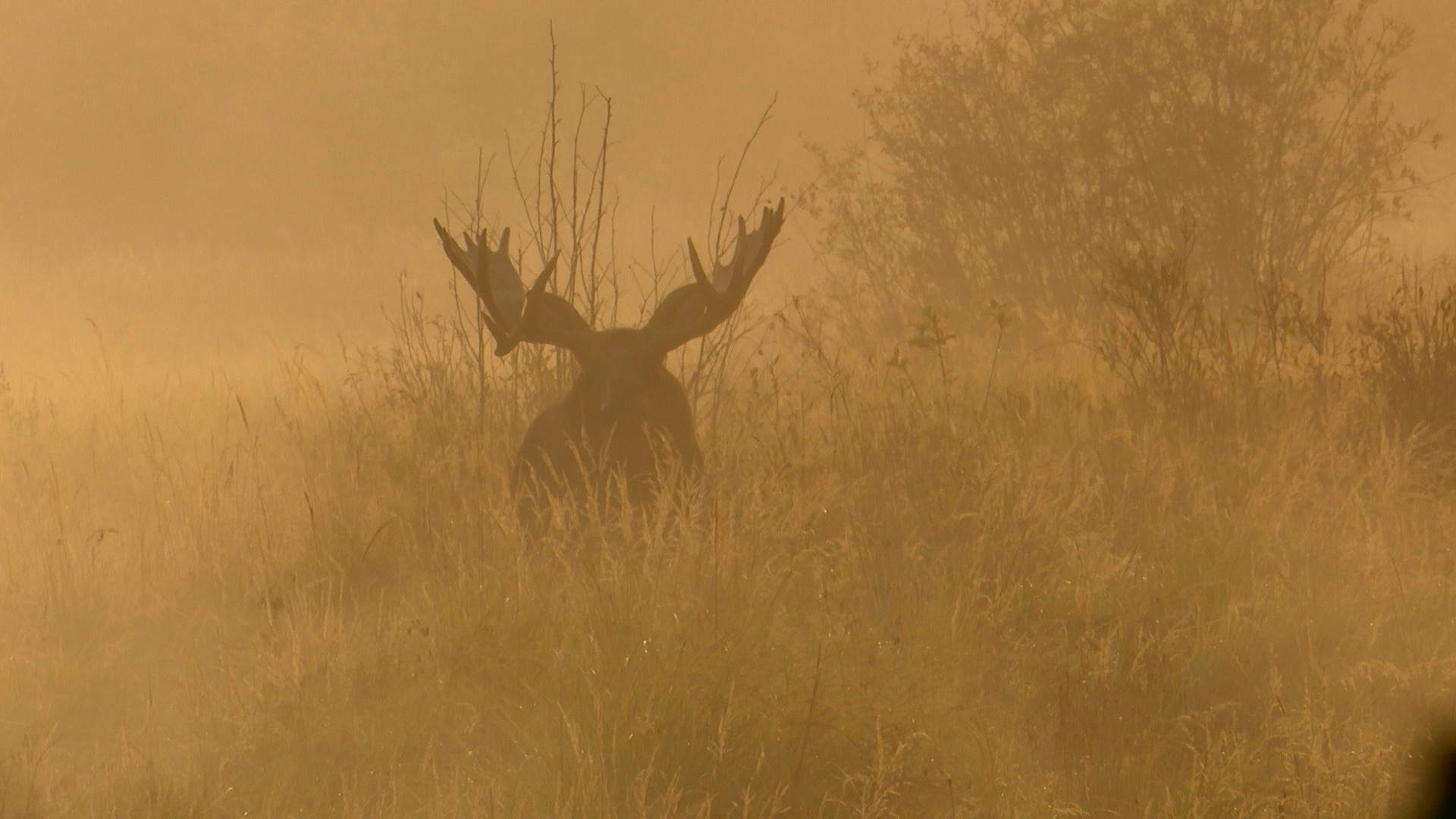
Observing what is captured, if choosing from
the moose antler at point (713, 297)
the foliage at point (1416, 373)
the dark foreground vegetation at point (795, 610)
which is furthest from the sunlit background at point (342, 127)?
the moose antler at point (713, 297)

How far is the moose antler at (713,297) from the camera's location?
4.52 meters

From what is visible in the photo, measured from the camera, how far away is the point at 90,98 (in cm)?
3206

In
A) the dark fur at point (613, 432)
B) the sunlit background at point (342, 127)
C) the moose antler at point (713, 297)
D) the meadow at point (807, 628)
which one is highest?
the sunlit background at point (342, 127)


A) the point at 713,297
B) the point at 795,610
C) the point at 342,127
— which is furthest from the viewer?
the point at 342,127

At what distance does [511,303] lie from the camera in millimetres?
4660

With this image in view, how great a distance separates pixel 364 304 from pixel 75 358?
5.00 metres

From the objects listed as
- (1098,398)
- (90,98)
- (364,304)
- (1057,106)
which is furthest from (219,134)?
(1098,398)

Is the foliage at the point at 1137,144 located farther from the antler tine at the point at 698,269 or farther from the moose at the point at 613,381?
the antler tine at the point at 698,269

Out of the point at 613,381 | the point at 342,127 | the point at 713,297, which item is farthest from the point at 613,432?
the point at 342,127

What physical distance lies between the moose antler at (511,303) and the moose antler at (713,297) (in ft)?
0.86

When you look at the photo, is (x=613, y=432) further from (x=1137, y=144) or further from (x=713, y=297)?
(x=1137, y=144)

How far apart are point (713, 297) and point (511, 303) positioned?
0.71m

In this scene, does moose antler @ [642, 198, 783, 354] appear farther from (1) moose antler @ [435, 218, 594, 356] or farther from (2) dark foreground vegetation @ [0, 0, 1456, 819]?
(2) dark foreground vegetation @ [0, 0, 1456, 819]

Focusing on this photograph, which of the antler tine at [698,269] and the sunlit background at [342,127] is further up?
the sunlit background at [342,127]
